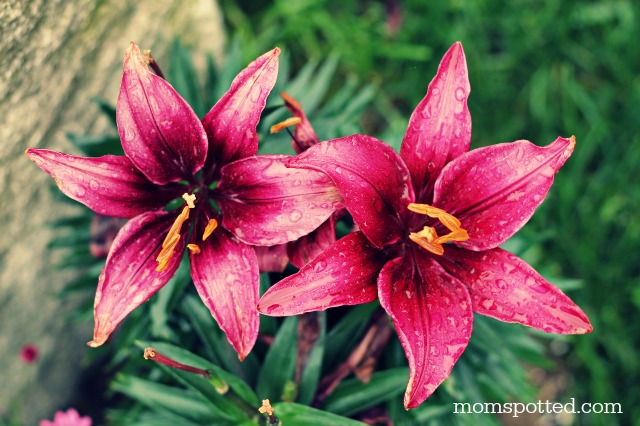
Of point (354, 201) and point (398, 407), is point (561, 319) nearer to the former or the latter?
point (354, 201)

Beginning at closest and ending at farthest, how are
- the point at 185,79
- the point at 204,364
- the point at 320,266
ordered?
the point at 320,266, the point at 204,364, the point at 185,79

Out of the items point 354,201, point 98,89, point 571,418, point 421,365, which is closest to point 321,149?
point 354,201

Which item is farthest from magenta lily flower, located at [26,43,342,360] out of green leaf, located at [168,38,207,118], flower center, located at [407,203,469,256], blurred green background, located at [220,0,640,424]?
blurred green background, located at [220,0,640,424]

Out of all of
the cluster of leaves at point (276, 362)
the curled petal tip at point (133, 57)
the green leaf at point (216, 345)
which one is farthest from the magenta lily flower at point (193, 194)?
the green leaf at point (216, 345)

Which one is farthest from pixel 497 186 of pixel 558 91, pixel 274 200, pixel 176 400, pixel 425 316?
pixel 558 91

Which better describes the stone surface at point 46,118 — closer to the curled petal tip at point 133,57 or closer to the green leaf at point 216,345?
the curled petal tip at point 133,57

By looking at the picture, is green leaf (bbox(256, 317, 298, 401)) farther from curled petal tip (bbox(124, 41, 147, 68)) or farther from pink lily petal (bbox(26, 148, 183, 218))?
curled petal tip (bbox(124, 41, 147, 68))

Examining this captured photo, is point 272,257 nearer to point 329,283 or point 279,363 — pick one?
point 329,283
